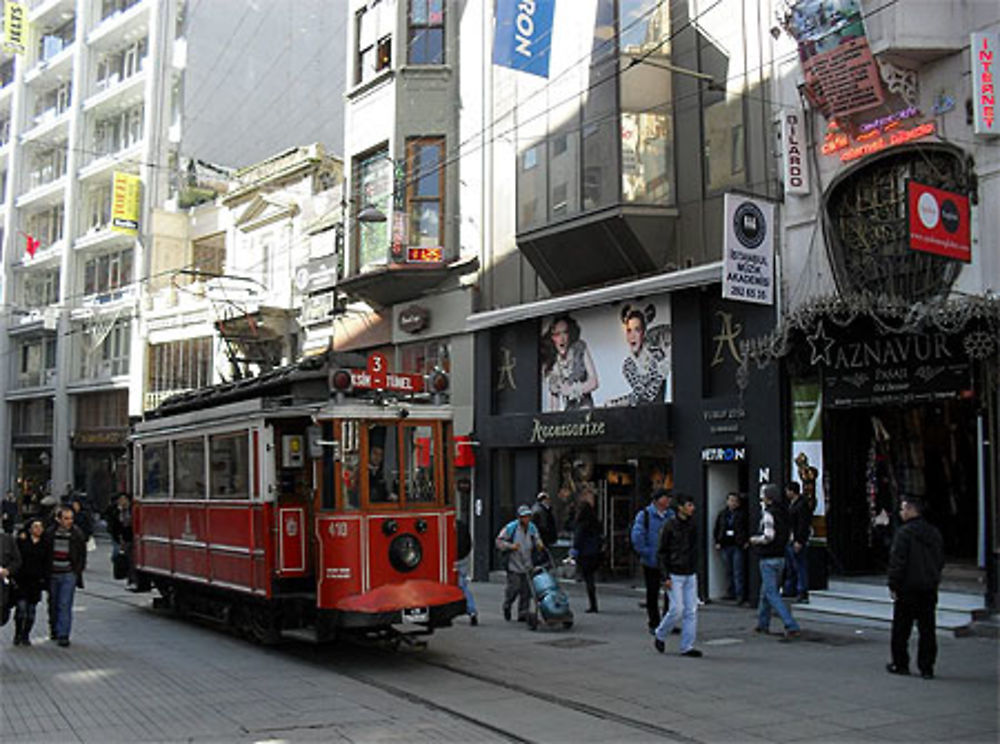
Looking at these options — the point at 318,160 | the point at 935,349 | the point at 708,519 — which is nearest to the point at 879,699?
the point at 935,349

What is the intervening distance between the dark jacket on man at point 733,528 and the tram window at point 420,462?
5.63m

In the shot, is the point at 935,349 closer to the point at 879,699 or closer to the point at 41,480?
the point at 879,699

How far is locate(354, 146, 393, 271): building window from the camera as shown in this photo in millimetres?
22781

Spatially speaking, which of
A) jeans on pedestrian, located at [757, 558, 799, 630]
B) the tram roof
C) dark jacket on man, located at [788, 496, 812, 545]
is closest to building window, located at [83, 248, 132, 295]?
the tram roof

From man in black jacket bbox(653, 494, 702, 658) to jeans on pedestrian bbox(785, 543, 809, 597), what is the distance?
3652mm

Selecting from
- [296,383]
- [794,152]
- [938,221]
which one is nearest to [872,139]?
[794,152]

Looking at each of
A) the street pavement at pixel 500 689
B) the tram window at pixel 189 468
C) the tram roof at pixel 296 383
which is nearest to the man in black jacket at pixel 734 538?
the street pavement at pixel 500 689

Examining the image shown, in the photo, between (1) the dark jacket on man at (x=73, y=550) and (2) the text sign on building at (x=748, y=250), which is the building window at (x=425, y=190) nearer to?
(2) the text sign on building at (x=748, y=250)

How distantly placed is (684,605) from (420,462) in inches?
132

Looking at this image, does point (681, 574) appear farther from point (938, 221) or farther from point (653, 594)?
point (938, 221)

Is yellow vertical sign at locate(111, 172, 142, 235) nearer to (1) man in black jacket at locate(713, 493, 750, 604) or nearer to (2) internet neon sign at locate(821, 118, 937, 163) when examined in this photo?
(1) man in black jacket at locate(713, 493, 750, 604)

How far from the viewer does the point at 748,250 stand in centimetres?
1441

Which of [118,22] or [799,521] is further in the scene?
[118,22]

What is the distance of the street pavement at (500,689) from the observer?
7.69m
